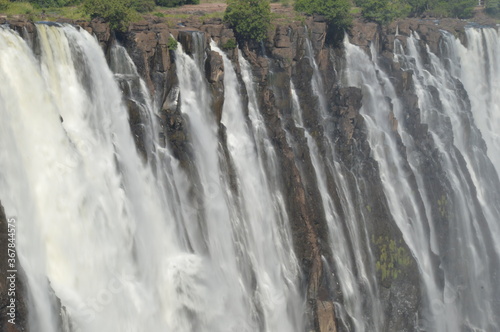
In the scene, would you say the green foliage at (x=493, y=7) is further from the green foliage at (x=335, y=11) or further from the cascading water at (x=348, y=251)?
the cascading water at (x=348, y=251)

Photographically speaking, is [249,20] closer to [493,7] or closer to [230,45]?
[230,45]

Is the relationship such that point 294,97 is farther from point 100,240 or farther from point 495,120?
point 495,120

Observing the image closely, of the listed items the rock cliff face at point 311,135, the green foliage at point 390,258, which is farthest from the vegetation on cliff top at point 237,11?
the green foliage at point 390,258

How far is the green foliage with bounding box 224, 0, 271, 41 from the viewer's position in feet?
133

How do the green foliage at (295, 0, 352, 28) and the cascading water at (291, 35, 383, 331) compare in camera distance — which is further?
the green foliage at (295, 0, 352, 28)

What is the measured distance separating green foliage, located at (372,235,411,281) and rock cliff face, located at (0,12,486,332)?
81 mm

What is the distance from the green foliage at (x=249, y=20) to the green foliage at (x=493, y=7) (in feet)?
129

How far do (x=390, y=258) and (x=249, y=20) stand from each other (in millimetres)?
16531

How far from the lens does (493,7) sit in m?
71.7

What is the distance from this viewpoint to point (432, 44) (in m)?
55.5

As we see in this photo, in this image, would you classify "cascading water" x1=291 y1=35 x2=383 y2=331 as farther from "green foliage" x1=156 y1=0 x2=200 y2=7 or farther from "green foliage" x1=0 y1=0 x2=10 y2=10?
"green foliage" x1=0 y1=0 x2=10 y2=10

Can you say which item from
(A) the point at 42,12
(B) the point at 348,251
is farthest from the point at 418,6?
(A) the point at 42,12

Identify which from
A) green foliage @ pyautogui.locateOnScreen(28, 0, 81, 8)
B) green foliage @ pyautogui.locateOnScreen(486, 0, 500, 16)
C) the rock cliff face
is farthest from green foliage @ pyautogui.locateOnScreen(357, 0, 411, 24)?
green foliage @ pyautogui.locateOnScreen(28, 0, 81, 8)

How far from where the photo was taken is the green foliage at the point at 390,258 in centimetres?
3766
